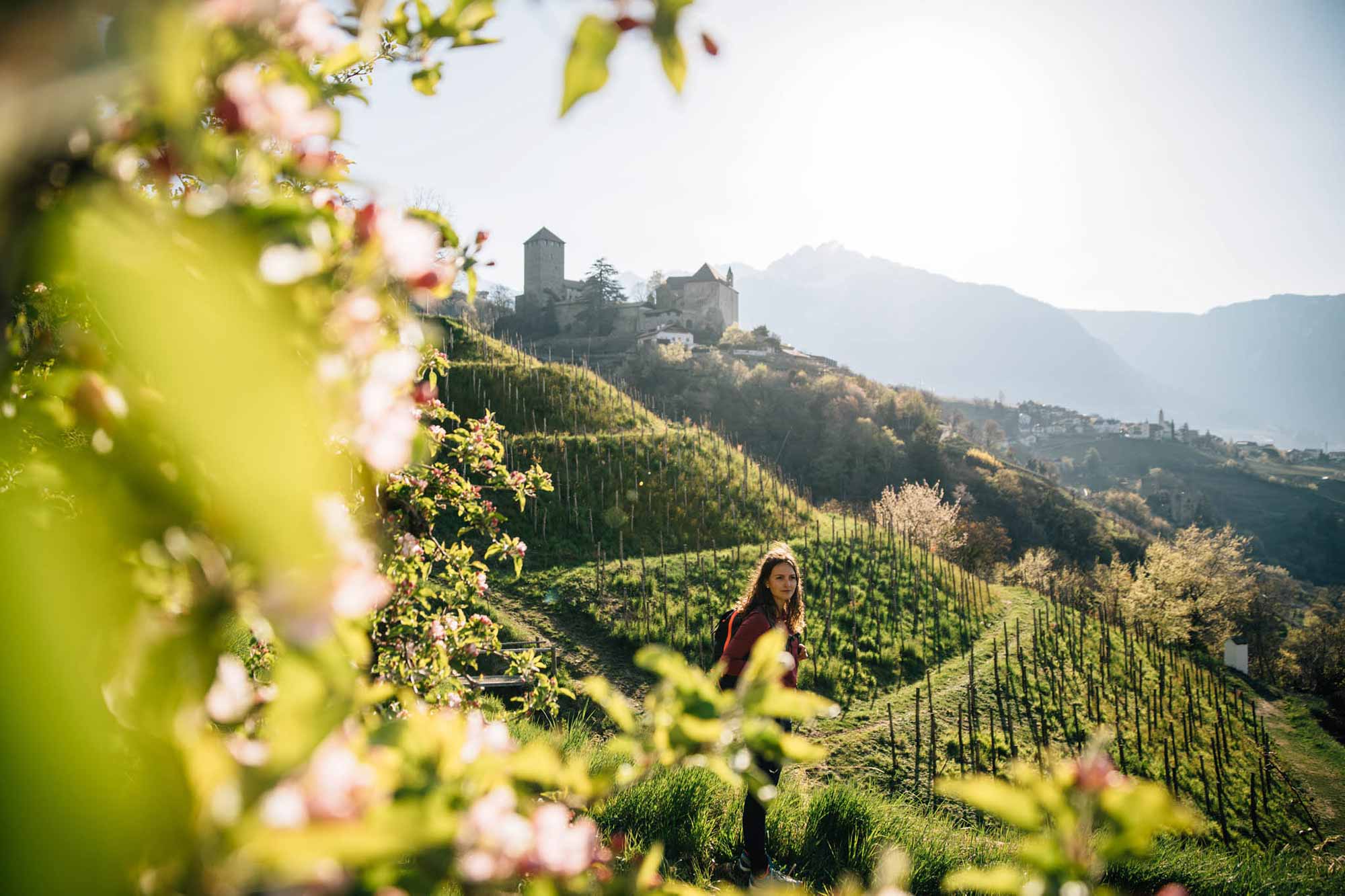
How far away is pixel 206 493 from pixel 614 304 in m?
61.5

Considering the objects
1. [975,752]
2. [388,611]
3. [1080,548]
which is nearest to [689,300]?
[1080,548]

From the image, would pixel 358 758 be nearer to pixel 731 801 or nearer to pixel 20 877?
pixel 20 877

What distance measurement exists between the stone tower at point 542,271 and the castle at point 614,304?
63 mm

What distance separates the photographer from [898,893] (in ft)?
2.52

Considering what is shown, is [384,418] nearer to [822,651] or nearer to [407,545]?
[407,545]

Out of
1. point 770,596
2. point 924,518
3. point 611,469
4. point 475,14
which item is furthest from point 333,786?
point 924,518

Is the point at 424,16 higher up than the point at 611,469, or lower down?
higher up

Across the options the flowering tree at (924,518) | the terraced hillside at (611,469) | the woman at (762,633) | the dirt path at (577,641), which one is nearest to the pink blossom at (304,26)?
the woman at (762,633)

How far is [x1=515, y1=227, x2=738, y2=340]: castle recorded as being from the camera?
59062 millimetres

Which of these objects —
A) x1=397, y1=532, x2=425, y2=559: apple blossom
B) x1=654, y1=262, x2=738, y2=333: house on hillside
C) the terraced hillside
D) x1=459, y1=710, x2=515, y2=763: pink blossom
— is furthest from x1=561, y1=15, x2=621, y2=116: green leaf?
x1=654, y1=262, x2=738, y2=333: house on hillside

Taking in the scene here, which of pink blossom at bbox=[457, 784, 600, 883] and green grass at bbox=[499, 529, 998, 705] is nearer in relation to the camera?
pink blossom at bbox=[457, 784, 600, 883]

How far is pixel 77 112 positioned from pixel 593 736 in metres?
6.45

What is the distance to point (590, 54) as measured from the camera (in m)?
0.73

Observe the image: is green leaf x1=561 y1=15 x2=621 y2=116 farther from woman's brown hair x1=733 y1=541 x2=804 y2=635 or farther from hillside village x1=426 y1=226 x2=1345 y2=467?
hillside village x1=426 y1=226 x2=1345 y2=467
